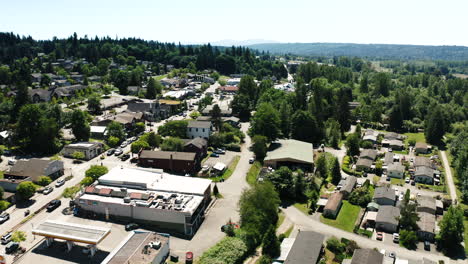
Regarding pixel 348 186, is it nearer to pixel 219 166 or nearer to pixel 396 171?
pixel 396 171

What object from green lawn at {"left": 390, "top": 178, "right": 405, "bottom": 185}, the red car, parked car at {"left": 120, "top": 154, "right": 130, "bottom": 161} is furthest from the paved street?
parked car at {"left": 120, "top": 154, "right": 130, "bottom": 161}

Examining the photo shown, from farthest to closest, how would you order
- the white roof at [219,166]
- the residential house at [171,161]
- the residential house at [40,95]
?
the residential house at [40,95] < the white roof at [219,166] < the residential house at [171,161]

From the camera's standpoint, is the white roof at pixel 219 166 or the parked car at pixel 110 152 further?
the parked car at pixel 110 152

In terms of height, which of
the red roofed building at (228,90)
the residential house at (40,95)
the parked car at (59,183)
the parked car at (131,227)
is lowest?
the parked car at (131,227)

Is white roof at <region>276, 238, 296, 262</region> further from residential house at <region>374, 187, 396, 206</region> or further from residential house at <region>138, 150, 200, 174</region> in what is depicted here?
residential house at <region>138, 150, 200, 174</region>

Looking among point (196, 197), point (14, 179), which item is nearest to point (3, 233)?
point (14, 179)

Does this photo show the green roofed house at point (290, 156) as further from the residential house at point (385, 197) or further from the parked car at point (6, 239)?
the parked car at point (6, 239)

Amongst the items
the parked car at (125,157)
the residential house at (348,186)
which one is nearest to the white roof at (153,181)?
the parked car at (125,157)

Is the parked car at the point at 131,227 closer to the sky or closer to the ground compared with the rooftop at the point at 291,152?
closer to the ground

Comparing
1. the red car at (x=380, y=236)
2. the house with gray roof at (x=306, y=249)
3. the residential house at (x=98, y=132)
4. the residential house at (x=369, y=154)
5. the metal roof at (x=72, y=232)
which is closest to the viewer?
the house with gray roof at (x=306, y=249)
